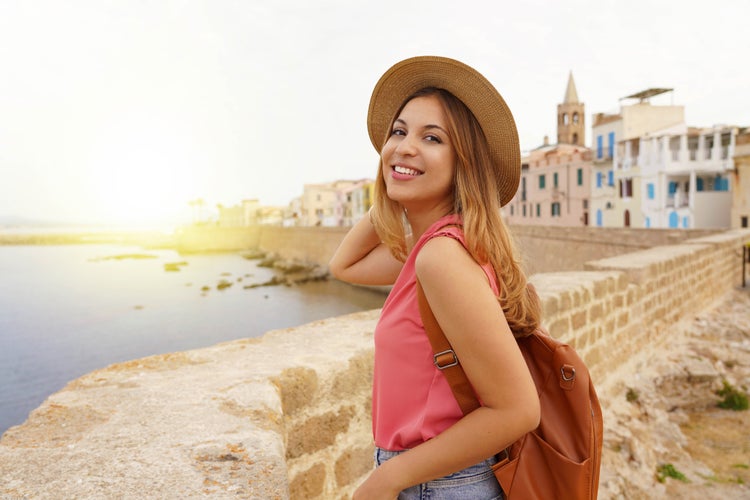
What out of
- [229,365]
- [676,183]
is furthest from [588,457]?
[676,183]

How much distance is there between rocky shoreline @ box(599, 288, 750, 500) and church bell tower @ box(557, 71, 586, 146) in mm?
55831

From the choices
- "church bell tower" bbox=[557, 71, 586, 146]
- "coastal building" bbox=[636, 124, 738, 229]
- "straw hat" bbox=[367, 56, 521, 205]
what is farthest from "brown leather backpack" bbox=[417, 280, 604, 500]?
"church bell tower" bbox=[557, 71, 586, 146]

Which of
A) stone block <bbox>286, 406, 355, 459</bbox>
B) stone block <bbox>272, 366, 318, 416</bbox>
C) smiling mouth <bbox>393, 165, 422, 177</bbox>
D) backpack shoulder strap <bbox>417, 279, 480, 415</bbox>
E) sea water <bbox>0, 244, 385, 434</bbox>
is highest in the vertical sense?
smiling mouth <bbox>393, 165, 422, 177</bbox>

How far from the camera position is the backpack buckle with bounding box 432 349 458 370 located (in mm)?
1010

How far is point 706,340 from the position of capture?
20.5 feet

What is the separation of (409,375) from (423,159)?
473mm

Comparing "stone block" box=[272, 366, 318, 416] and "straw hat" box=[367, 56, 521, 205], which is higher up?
"straw hat" box=[367, 56, 521, 205]

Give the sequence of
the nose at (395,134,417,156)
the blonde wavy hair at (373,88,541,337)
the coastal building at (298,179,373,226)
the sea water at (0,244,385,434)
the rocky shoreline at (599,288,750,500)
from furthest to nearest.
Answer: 1. the coastal building at (298,179,373,226)
2. the sea water at (0,244,385,434)
3. the rocky shoreline at (599,288,750,500)
4. the nose at (395,134,417,156)
5. the blonde wavy hair at (373,88,541,337)

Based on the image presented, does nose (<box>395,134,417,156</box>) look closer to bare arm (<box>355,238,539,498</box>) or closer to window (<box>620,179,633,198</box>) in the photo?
bare arm (<box>355,238,539,498</box>)

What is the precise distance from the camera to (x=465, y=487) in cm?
110

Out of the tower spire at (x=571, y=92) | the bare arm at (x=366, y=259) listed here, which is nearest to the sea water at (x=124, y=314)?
the bare arm at (x=366, y=259)

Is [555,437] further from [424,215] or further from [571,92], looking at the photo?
[571,92]

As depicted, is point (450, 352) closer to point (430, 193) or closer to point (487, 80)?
point (430, 193)

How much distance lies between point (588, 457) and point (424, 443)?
337 mm
